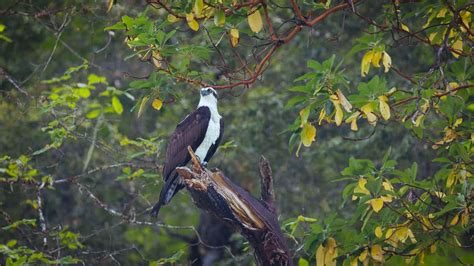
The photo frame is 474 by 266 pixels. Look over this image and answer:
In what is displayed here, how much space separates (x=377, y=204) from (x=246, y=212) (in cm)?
94

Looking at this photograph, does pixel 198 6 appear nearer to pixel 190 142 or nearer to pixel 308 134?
pixel 308 134

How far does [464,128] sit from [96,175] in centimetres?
614

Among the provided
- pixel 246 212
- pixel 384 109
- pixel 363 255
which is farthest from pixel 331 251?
pixel 384 109

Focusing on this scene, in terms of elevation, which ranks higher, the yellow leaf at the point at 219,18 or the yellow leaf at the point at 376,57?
the yellow leaf at the point at 219,18

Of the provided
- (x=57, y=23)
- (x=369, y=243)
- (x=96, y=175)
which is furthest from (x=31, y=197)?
(x=369, y=243)

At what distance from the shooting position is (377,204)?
5.50 m

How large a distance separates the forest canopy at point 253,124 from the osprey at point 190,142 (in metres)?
0.37

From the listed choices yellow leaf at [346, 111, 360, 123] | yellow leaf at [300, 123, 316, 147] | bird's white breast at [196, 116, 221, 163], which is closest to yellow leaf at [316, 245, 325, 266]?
yellow leaf at [300, 123, 316, 147]

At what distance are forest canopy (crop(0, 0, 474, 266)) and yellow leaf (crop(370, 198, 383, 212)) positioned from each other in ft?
0.05

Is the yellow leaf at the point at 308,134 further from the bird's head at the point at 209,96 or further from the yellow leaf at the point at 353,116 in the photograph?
the bird's head at the point at 209,96

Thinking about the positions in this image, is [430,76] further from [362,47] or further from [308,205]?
[308,205]

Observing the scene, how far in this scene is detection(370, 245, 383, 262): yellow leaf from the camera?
5.68 meters

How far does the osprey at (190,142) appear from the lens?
776 centimetres

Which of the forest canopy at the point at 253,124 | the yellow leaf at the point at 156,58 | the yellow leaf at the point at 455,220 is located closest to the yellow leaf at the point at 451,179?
the forest canopy at the point at 253,124
